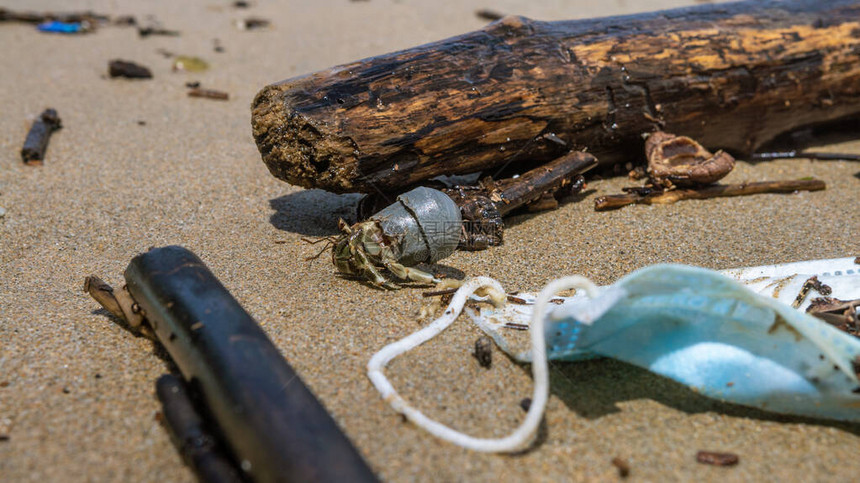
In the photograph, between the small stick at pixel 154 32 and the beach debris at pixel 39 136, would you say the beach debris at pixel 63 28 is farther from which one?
the beach debris at pixel 39 136

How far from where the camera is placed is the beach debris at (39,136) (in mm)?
4117

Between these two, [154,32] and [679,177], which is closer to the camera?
[679,177]

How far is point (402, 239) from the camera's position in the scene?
2943 millimetres

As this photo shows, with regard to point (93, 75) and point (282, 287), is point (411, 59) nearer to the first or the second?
point (282, 287)

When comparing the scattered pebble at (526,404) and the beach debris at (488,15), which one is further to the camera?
the beach debris at (488,15)

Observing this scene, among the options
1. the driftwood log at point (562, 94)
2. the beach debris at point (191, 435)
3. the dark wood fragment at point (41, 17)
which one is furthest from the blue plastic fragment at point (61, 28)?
the beach debris at point (191, 435)

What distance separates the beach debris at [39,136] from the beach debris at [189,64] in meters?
1.30

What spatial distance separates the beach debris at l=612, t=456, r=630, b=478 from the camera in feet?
6.57

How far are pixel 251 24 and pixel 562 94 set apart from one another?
4353 millimetres

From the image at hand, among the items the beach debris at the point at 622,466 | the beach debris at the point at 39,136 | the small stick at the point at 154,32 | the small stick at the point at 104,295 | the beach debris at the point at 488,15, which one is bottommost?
the beach debris at the point at 39,136

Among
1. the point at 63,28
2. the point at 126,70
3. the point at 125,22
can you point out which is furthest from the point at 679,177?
the point at 63,28

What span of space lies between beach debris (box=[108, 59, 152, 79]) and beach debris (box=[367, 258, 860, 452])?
421cm

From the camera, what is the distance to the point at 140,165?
13.8 feet

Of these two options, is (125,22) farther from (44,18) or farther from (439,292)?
(439,292)
